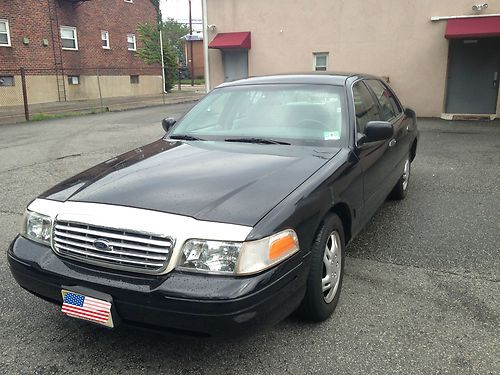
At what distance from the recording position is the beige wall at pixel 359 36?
13.8m

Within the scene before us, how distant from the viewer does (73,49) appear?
24.6 meters

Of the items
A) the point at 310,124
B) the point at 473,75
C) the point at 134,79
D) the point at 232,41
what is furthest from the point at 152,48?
the point at 310,124

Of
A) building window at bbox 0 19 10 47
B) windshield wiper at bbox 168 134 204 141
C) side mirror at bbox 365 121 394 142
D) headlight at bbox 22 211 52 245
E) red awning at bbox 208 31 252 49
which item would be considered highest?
building window at bbox 0 19 10 47

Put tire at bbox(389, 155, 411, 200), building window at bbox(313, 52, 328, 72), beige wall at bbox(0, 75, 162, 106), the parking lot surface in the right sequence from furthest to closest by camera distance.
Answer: beige wall at bbox(0, 75, 162, 106) < building window at bbox(313, 52, 328, 72) < tire at bbox(389, 155, 411, 200) < the parking lot surface

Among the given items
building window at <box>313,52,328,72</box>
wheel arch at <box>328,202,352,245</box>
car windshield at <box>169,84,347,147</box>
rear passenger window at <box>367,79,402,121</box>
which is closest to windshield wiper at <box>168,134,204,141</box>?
car windshield at <box>169,84,347,147</box>

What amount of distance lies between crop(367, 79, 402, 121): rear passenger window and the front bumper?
2738 millimetres

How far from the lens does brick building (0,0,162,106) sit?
2138cm

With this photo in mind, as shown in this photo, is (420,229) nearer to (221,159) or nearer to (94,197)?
(221,159)

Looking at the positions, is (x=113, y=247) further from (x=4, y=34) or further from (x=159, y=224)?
(x=4, y=34)

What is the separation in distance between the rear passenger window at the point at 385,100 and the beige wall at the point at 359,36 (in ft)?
31.8

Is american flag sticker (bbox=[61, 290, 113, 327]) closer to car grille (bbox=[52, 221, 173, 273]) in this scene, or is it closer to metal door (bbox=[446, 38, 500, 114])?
car grille (bbox=[52, 221, 173, 273])

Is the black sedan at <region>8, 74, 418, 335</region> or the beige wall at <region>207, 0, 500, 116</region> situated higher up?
the beige wall at <region>207, 0, 500, 116</region>

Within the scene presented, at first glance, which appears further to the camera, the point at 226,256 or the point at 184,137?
the point at 184,137

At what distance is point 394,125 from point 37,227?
11.6 feet
